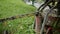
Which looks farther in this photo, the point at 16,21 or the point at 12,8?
the point at 12,8

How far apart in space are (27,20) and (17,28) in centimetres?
31

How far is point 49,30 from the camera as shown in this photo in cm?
159

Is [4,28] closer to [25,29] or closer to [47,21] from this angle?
[25,29]

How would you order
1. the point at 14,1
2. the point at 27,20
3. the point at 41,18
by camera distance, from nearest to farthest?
the point at 41,18 → the point at 27,20 → the point at 14,1

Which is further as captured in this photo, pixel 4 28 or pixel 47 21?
pixel 4 28

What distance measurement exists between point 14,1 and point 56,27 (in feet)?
8.27

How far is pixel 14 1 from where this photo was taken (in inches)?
160

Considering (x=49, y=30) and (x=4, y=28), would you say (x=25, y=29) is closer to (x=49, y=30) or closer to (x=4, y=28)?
(x=4, y=28)

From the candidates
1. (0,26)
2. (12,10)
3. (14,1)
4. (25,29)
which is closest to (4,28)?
(0,26)

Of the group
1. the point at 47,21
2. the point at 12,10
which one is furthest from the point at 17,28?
the point at 47,21

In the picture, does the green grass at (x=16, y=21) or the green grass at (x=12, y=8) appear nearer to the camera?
the green grass at (x=16, y=21)

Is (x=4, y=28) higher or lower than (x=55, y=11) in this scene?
lower

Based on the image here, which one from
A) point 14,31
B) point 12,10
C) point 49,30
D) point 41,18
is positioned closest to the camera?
point 49,30

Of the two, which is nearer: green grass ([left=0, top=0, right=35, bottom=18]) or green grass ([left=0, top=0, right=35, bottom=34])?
green grass ([left=0, top=0, right=35, bottom=34])
